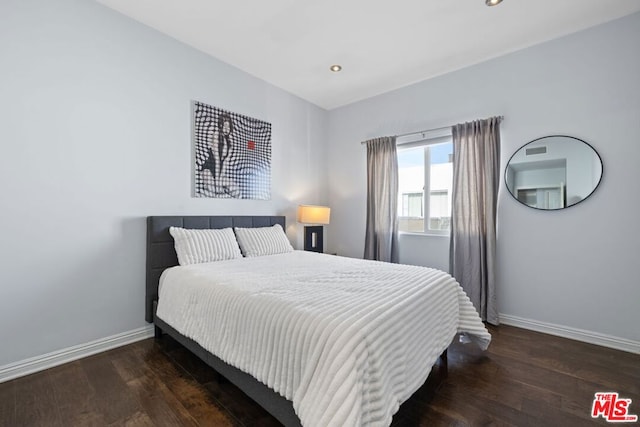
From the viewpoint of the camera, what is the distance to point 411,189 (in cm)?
361

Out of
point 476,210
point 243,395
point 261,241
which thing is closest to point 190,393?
point 243,395

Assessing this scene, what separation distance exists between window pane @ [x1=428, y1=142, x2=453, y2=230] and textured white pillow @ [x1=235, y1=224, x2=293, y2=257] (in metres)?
1.84

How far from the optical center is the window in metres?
3.33

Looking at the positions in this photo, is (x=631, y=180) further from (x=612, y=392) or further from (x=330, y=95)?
(x=330, y=95)

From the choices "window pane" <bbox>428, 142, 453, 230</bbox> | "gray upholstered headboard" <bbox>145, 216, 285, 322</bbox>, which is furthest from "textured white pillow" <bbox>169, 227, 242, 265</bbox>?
"window pane" <bbox>428, 142, 453, 230</bbox>

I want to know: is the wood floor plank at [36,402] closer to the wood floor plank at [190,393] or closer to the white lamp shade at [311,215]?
the wood floor plank at [190,393]

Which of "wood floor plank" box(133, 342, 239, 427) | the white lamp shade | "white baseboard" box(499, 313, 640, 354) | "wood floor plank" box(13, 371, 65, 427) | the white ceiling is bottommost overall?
"wood floor plank" box(13, 371, 65, 427)

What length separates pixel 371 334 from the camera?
1144mm

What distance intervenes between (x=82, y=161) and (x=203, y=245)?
111cm

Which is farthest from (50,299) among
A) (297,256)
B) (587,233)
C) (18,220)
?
(587,233)

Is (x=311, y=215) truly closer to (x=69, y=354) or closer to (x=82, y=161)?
(x=82, y=161)

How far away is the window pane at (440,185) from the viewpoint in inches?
130

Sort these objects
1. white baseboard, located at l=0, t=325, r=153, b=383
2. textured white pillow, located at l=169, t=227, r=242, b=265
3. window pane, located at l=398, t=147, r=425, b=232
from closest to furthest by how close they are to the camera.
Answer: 1. white baseboard, located at l=0, t=325, r=153, b=383
2. textured white pillow, located at l=169, t=227, r=242, b=265
3. window pane, located at l=398, t=147, r=425, b=232

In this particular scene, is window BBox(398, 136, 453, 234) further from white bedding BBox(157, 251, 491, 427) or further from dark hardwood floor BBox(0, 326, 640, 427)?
dark hardwood floor BBox(0, 326, 640, 427)
